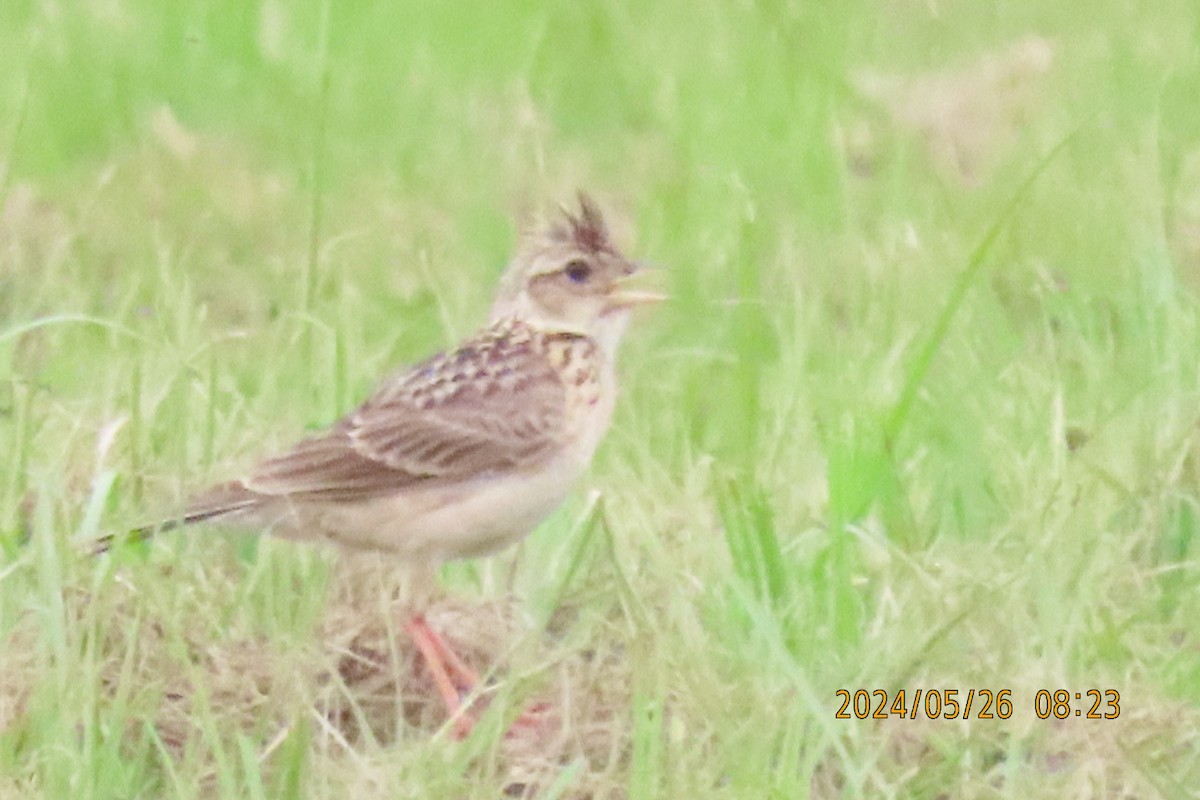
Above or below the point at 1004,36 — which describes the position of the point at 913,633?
below

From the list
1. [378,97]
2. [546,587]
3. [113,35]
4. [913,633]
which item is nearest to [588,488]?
[546,587]

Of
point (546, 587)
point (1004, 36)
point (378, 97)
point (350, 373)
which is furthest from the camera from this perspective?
point (1004, 36)

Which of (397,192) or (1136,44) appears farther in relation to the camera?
(1136,44)

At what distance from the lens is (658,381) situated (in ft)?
24.2

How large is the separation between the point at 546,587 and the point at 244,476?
817mm

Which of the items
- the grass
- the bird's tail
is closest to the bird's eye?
the grass

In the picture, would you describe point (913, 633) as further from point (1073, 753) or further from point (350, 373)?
point (350, 373)

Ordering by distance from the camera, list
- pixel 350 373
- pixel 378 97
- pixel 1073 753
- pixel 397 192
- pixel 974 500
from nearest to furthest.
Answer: pixel 1073 753 < pixel 974 500 < pixel 350 373 < pixel 397 192 < pixel 378 97

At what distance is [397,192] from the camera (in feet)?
30.6

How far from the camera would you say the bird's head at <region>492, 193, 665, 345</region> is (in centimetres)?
631

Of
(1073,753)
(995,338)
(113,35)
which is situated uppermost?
(113,35)
